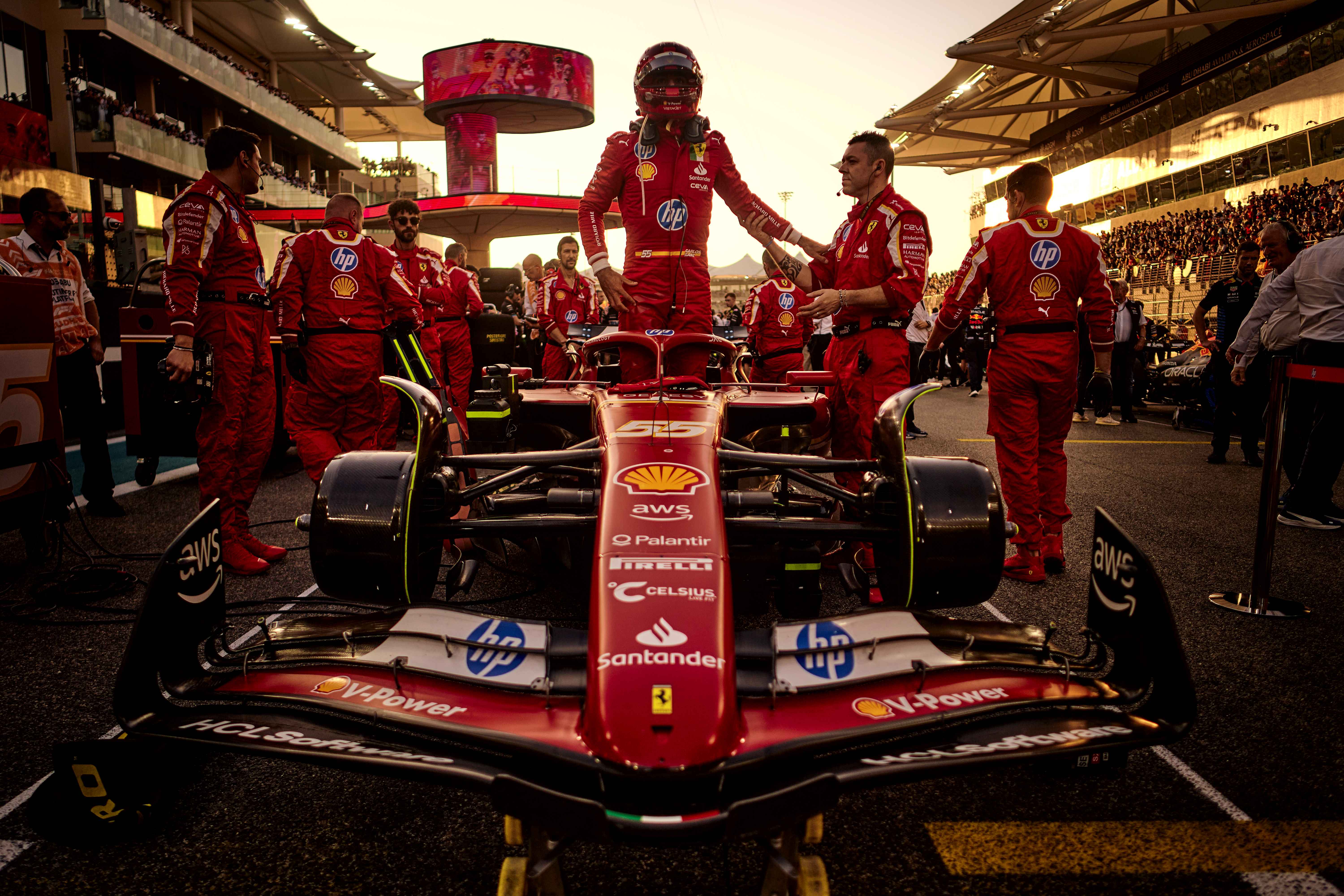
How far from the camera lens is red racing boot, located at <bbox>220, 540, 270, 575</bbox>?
373cm

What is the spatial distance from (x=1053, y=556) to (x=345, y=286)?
3.82 m

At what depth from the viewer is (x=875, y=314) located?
142 inches

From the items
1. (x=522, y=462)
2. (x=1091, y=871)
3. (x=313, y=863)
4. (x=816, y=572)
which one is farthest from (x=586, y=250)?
(x=1091, y=871)

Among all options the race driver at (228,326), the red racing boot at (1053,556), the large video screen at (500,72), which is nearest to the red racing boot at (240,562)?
the race driver at (228,326)

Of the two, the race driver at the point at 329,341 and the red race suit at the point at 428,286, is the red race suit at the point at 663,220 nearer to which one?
the race driver at the point at 329,341

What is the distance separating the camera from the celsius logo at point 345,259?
14.2ft

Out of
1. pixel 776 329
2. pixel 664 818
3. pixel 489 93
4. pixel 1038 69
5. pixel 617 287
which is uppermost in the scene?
pixel 489 93

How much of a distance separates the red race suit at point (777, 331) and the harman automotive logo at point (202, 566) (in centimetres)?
574

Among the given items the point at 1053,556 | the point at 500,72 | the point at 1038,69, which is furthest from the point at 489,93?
the point at 1053,556

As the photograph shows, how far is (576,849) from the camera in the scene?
1746 millimetres

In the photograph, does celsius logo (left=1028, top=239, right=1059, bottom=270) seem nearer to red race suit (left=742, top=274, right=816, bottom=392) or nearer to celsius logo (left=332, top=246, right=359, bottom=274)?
celsius logo (left=332, top=246, right=359, bottom=274)

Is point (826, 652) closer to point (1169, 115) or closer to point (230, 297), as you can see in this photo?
point (230, 297)

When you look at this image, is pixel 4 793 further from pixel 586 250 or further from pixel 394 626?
pixel 586 250

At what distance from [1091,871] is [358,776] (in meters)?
1.70
